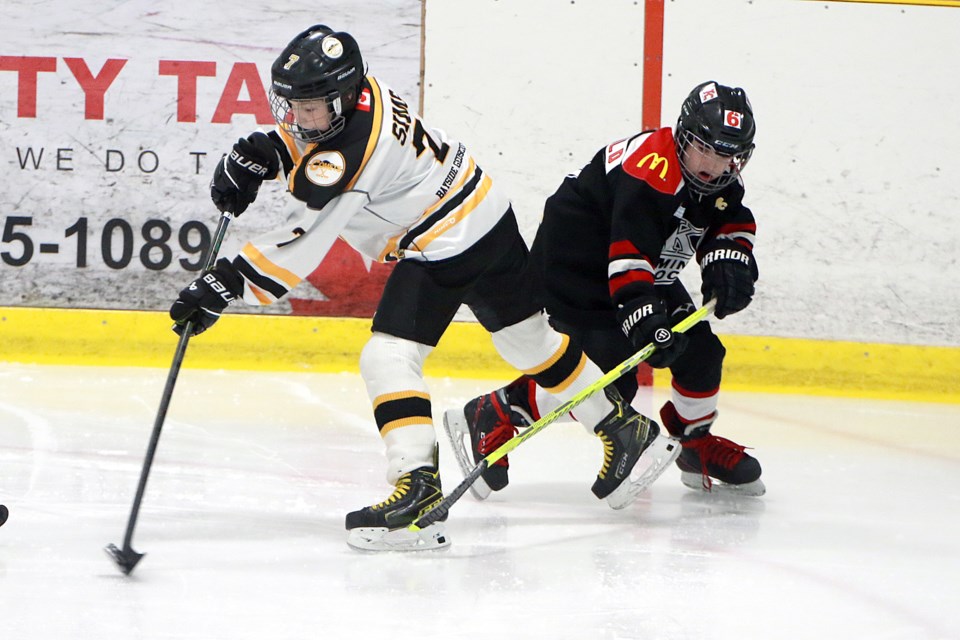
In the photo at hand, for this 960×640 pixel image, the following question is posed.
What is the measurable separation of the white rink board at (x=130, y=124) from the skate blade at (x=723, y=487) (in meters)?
2.19

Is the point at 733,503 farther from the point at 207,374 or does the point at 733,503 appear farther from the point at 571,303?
the point at 207,374

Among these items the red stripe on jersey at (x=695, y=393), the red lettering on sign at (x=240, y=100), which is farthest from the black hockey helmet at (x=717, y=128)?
the red lettering on sign at (x=240, y=100)

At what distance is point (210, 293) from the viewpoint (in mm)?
2084

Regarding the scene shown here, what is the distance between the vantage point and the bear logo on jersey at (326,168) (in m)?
2.08

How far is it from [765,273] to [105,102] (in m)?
2.61

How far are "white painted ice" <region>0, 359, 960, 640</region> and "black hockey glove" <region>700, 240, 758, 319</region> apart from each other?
1.54ft

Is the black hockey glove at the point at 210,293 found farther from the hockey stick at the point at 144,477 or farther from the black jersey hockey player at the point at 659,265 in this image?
the black jersey hockey player at the point at 659,265

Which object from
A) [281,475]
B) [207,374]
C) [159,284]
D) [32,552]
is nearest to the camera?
[32,552]

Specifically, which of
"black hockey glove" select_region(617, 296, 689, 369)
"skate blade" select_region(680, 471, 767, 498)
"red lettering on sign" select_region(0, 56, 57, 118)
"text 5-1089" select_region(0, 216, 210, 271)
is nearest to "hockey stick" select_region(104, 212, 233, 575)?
"black hockey glove" select_region(617, 296, 689, 369)

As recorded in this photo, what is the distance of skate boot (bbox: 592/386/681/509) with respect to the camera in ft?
8.27

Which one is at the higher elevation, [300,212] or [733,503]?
[300,212]

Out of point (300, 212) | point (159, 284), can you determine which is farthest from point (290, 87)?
point (159, 284)

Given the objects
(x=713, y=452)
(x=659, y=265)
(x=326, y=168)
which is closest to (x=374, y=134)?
(x=326, y=168)

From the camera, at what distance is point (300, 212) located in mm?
2141
